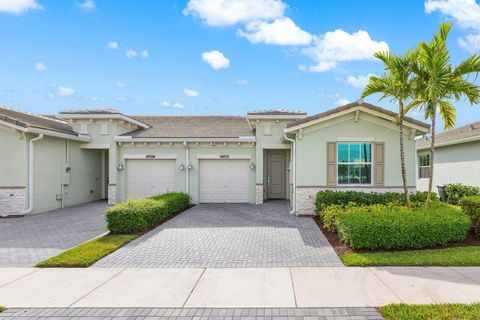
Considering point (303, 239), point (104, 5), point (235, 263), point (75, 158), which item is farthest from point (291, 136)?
point (75, 158)

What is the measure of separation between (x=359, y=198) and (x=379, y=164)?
203 centimetres

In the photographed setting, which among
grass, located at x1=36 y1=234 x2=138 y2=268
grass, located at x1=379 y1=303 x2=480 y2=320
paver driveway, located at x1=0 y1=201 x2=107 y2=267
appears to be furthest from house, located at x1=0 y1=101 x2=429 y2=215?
grass, located at x1=379 y1=303 x2=480 y2=320

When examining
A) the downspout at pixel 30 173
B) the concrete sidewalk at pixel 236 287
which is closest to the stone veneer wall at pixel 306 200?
the concrete sidewalk at pixel 236 287

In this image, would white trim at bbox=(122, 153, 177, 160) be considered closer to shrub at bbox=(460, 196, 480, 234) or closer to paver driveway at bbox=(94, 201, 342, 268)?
paver driveway at bbox=(94, 201, 342, 268)

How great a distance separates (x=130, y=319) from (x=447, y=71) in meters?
9.63

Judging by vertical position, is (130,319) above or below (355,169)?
below

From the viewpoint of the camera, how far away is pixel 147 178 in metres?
15.8

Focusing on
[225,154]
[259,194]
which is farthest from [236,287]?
[225,154]

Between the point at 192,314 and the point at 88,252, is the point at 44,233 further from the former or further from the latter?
the point at 192,314

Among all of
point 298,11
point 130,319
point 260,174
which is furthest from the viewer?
point 260,174

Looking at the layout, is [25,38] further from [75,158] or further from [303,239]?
[303,239]

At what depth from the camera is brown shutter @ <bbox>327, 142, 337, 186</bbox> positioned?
39.3ft

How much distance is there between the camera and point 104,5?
12195 millimetres

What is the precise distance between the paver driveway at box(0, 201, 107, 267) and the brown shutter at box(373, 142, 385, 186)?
32.8 ft
